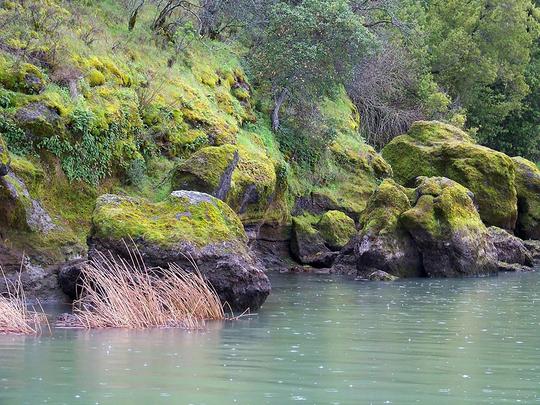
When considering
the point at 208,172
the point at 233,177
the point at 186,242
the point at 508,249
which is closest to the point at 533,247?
the point at 508,249

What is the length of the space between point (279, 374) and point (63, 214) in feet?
35.4

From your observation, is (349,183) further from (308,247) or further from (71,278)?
(71,278)

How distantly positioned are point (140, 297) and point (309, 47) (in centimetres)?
1657

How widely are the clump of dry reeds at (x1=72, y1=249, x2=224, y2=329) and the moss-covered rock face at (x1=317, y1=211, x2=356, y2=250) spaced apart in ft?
38.4

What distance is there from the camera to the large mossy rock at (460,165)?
101 feet

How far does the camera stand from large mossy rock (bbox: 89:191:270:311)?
1664 centimetres

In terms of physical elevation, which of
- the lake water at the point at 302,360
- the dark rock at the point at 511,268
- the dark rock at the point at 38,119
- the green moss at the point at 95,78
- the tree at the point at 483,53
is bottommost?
the lake water at the point at 302,360

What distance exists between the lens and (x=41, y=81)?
21.8 metres

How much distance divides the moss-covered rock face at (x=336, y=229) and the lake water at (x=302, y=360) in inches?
369

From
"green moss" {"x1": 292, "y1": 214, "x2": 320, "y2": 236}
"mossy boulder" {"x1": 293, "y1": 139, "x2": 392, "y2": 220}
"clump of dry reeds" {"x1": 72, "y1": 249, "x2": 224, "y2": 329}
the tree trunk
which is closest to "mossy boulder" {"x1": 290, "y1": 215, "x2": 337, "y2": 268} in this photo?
"green moss" {"x1": 292, "y1": 214, "x2": 320, "y2": 236}

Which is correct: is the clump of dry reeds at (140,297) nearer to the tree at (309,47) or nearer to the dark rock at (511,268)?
the dark rock at (511,268)

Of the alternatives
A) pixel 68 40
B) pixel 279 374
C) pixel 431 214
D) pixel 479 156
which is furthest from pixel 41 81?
pixel 479 156

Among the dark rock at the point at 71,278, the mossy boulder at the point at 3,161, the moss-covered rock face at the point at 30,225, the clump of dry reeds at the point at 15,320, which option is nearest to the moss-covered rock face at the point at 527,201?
the moss-covered rock face at the point at 30,225

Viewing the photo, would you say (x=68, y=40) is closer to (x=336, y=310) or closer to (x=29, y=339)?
(x=336, y=310)
